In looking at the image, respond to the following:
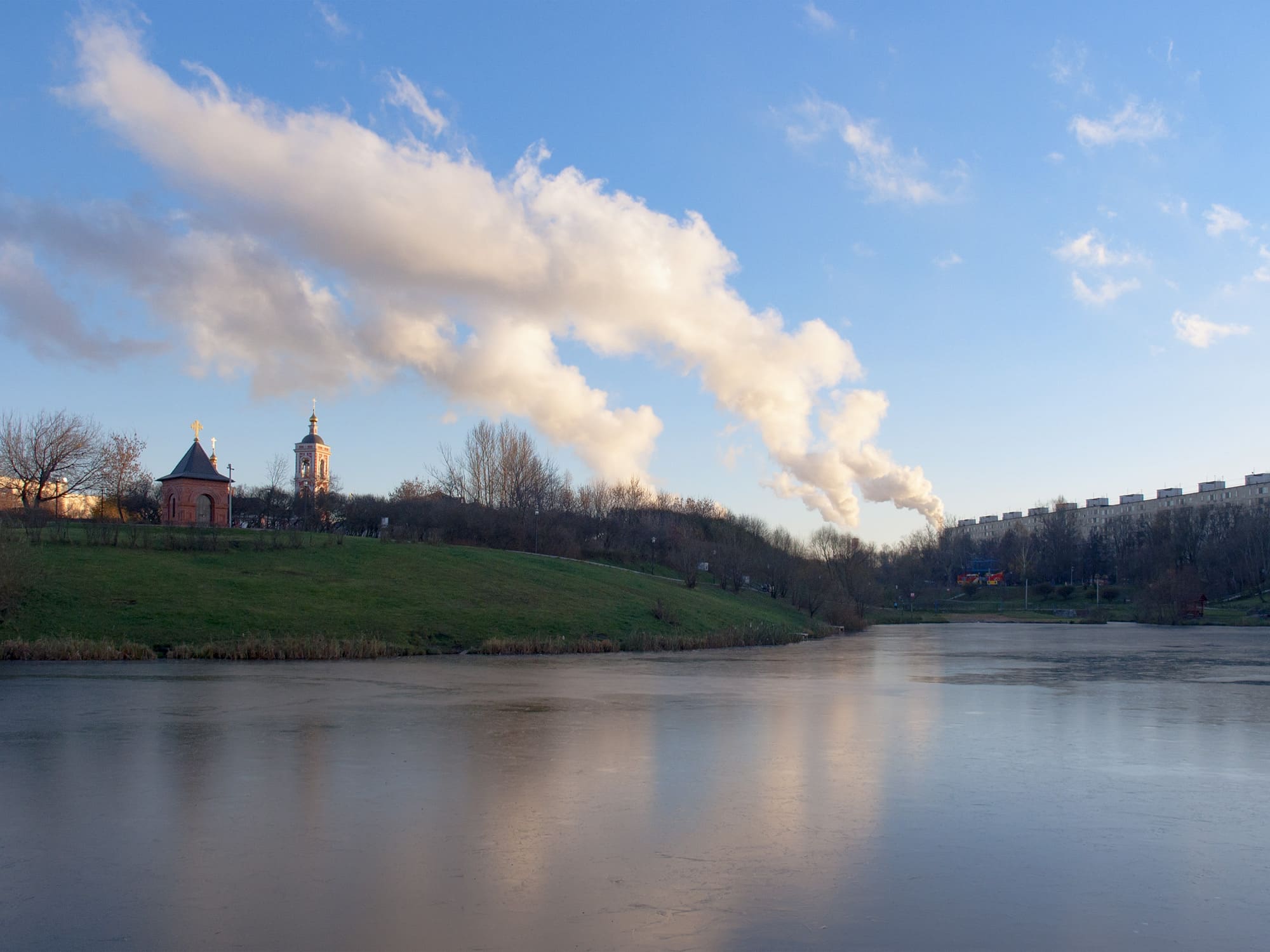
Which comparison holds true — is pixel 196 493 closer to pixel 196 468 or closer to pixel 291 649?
pixel 196 468

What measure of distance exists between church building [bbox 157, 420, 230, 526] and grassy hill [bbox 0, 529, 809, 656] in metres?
14.2

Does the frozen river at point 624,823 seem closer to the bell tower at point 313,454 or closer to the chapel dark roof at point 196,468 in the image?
the chapel dark roof at point 196,468

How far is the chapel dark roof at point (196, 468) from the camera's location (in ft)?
181

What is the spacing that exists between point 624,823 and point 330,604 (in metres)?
26.8

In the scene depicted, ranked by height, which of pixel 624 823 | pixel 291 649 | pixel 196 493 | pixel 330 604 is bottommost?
pixel 291 649

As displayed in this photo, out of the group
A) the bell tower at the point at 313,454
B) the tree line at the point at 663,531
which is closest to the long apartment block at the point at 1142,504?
the tree line at the point at 663,531

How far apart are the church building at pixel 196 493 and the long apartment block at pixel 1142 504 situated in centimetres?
11799

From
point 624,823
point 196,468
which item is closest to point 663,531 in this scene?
point 196,468

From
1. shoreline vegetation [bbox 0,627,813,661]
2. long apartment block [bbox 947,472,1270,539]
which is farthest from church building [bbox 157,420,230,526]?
long apartment block [bbox 947,472,1270,539]

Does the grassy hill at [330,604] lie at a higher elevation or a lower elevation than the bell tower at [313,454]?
lower

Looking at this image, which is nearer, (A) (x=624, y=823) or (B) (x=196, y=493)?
(A) (x=624, y=823)

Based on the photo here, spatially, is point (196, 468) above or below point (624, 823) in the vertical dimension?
above

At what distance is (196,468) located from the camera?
5597 cm

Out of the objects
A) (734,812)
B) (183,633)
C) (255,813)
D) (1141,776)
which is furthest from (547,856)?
(183,633)
